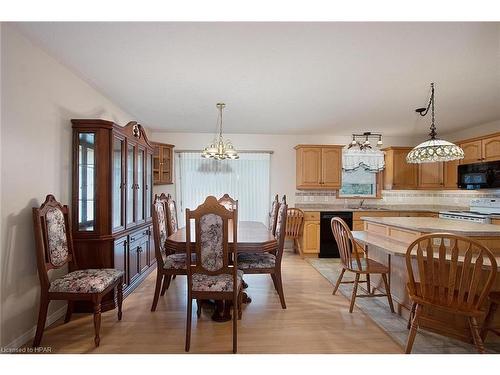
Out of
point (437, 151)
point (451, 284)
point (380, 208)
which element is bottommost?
point (451, 284)

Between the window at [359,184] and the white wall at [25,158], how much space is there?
4734 millimetres

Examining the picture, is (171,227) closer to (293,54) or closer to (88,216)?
(88,216)

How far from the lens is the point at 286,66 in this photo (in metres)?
2.40

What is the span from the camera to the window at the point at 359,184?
5.39m

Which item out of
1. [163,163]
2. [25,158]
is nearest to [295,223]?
[163,163]

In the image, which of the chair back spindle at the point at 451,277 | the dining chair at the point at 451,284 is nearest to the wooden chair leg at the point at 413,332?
the dining chair at the point at 451,284

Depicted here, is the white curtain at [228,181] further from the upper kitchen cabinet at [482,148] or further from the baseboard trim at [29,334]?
the upper kitchen cabinet at [482,148]

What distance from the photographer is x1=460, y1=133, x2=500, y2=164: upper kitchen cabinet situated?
12.8 feet

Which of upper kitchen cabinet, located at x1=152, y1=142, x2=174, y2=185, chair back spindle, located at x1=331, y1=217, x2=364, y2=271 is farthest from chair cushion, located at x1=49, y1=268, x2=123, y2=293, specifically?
upper kitchen cabinet, located at x1=152, y1=142, x2=174, y2=185

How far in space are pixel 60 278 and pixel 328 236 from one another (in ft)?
13.2

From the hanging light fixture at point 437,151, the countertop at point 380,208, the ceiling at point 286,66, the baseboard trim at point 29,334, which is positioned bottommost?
the baseboard trim at point 29,334

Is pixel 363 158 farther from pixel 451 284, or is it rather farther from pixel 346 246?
pixel 451 284
